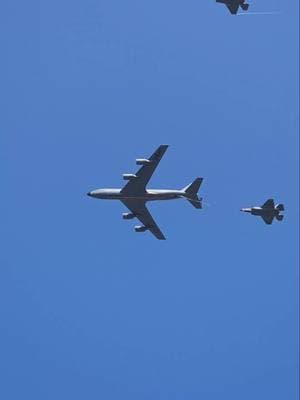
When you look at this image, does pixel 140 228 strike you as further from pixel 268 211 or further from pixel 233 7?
pixel 233 7

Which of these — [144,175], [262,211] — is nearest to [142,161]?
[144,175]

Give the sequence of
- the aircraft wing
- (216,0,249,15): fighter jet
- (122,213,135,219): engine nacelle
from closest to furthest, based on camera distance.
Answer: (216,0,249,15): fighter jet → the aircraft wing → (122,213,135,219): engine nacelle

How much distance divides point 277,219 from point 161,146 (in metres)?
21.7

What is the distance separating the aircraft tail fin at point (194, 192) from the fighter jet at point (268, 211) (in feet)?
27.9

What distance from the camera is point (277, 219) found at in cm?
11144

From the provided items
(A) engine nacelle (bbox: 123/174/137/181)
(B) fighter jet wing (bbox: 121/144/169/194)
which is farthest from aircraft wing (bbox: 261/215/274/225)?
(A) engine nacelle (bbox: 123/174/137/181)

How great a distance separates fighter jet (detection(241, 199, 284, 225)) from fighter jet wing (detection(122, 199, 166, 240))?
18928 millimetres

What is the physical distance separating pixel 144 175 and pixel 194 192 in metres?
8.53

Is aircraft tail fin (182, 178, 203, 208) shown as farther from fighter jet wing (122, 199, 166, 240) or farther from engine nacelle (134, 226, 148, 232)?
engine nacelle (134, 226, 148, 232)

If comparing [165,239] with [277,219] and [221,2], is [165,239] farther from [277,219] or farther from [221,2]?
[221,2]

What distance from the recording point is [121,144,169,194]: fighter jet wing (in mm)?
109125

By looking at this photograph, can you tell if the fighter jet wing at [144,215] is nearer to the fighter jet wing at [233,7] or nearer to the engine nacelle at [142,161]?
the engine nacelle at [142,161]

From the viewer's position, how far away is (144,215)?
12212 centimetres

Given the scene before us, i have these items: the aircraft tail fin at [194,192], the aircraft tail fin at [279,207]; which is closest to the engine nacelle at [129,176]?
the aircraft tail fin at [194,192]
